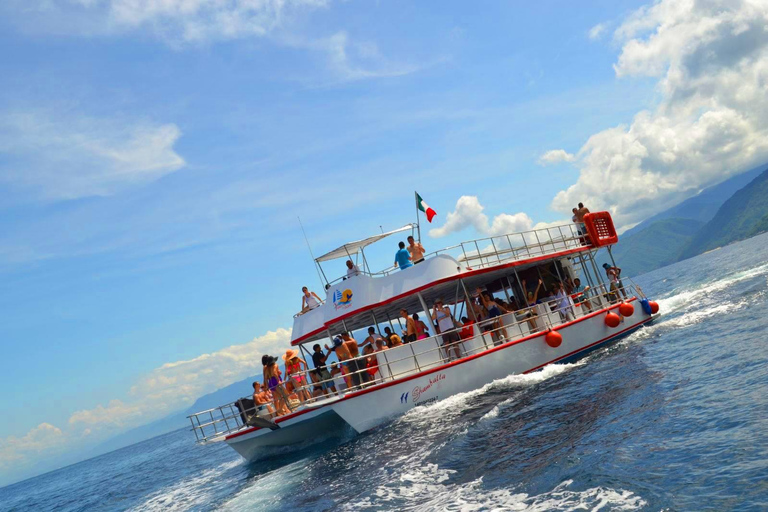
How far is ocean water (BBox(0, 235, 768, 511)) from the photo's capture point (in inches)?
273

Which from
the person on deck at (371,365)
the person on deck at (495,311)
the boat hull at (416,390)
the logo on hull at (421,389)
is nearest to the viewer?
the boat hull at (416,390)

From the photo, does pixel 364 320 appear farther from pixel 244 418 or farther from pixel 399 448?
pixel 399 448

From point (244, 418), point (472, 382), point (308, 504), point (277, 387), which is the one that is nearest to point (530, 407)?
point (472, 382)

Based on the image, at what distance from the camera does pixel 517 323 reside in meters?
16.5

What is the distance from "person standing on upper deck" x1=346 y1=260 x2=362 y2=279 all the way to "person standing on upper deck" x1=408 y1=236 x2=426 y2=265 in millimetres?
1621

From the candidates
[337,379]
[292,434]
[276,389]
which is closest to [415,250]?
[337,379]

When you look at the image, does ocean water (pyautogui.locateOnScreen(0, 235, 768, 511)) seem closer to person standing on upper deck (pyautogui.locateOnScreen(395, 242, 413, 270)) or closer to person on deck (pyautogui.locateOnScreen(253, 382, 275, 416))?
person on deck (pyautogui.locateOnScreen(253, 382, 275, 416))

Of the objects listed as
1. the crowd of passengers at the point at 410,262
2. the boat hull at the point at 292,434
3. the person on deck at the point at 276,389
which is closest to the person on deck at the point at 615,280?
the crowd of passengers at the point at 410,262

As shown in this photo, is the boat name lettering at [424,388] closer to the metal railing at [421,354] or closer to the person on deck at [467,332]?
the metal railing at [421,354]

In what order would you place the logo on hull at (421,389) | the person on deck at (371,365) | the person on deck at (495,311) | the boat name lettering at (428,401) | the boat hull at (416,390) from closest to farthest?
the boat hull at (416,390) → the logo on hull at (421,389) → the boat name lettering at (428,401) → the person on deck at (371,365) → the person on deck at (495,311)

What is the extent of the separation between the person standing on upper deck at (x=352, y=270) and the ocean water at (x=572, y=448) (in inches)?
170

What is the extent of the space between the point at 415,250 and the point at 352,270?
1914mm

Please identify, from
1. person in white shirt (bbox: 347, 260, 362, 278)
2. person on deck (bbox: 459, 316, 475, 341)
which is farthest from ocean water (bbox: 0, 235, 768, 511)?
person in white shirt (bbox: 347, 260, 362, 278)

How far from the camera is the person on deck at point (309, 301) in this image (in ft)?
59.1
